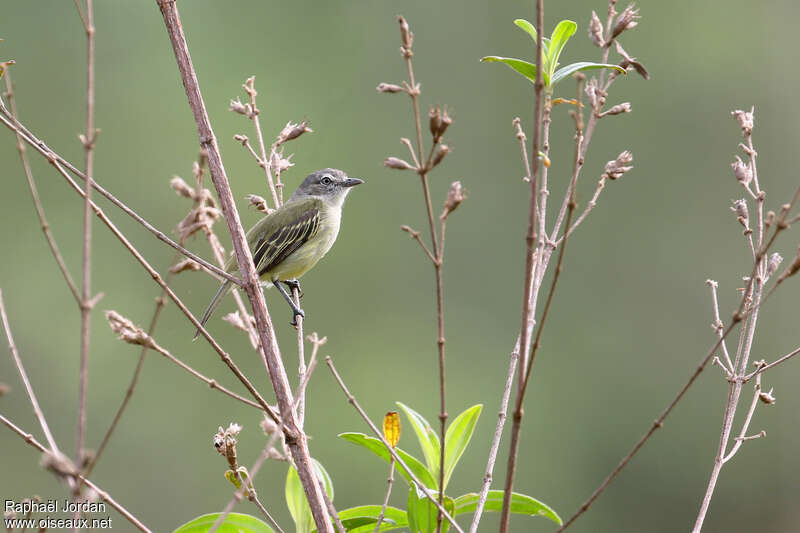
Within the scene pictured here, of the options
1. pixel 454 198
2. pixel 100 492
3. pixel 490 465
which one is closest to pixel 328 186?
pixel 490 465

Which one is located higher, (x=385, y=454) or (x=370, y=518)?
(x=385, y=454)

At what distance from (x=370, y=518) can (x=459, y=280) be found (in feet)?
58.3

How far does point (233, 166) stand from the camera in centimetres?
2016

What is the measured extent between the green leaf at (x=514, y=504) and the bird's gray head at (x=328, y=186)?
3.71m

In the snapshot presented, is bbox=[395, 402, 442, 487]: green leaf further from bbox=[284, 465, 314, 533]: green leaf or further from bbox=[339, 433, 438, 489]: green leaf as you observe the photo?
bbox=[284, 465, 314, 533]: green leaf

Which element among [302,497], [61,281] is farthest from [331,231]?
[61,281]

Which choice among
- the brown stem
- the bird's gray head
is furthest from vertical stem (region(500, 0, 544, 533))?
the bird's gray head

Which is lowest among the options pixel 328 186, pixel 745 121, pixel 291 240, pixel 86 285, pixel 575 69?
pixel 291 240

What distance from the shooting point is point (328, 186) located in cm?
634

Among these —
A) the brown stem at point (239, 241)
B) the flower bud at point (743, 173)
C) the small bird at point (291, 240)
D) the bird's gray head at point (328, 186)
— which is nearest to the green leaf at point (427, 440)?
the brown stem at point (239, 241)

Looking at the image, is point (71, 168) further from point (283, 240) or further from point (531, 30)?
point (283, 240)

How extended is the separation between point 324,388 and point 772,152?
33.5 ft

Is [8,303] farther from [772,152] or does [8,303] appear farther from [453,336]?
[772,152]


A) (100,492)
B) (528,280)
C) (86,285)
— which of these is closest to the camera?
(86,285)
